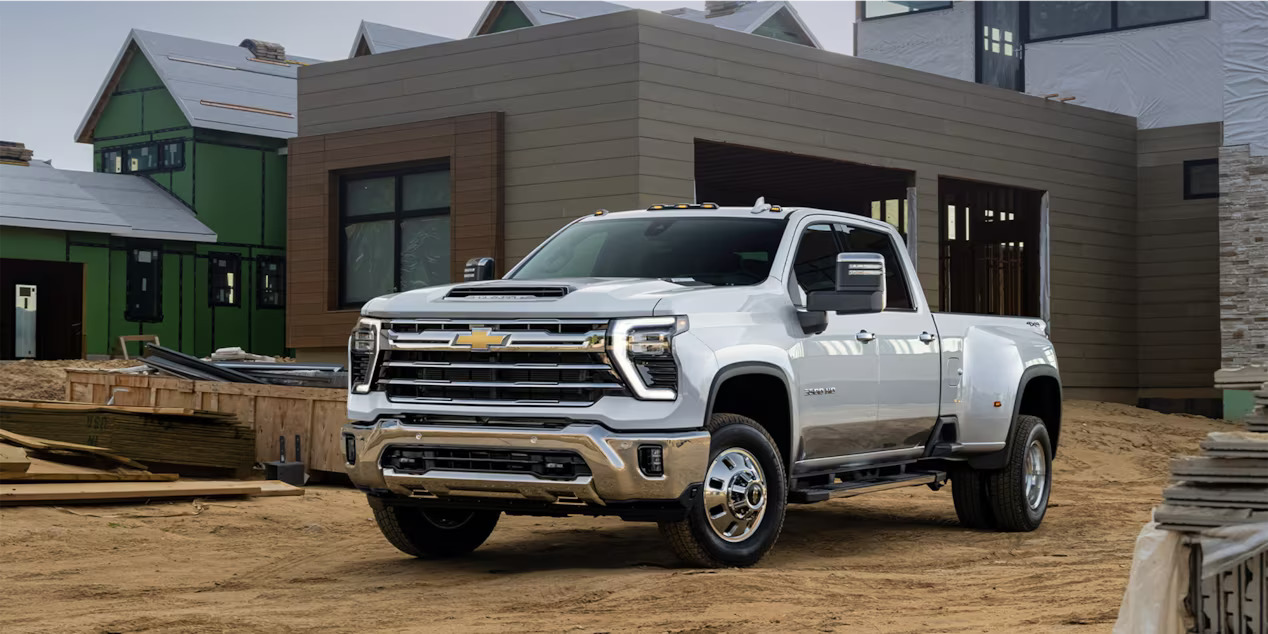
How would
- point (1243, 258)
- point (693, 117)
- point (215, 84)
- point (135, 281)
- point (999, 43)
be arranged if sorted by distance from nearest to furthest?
point (693, 117) → point (1243, 258) → point (999, 43) → point (135, 281) → point (215, 84)

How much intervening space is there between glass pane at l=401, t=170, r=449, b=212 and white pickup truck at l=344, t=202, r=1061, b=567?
A: 9350 millimetres

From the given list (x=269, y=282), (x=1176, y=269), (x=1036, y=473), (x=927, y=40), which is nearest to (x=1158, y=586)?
(x=1036, y=473)

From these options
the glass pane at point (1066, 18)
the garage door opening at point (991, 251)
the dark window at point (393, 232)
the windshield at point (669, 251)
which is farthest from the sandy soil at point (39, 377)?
the glass pane at point (1066, 18)

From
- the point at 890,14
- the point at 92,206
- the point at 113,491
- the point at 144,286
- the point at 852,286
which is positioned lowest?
the point at 113,491

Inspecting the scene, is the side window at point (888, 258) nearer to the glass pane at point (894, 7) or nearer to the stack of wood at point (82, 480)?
the stack of wood at point (82, 480)

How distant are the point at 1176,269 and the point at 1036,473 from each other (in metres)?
13.8

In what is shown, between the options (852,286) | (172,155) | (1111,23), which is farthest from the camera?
(172,155)

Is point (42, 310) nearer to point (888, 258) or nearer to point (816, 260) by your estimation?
point (888, 258)

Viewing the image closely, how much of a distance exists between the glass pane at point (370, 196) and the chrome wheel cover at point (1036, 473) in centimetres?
1056

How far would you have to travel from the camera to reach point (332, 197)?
2025 centimetres

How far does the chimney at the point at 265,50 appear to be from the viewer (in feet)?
122

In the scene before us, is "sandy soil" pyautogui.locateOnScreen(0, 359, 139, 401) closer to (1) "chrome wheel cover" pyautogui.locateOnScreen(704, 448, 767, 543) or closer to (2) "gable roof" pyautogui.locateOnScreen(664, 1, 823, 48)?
(1) "chrome wheel cover" pyautogui.locateOnScreen(704, 448, 767, 543)

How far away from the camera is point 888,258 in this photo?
34.0ft

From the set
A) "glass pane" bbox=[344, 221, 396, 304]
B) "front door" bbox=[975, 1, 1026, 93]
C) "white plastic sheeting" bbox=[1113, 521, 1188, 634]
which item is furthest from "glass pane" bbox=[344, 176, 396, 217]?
"white plastic sheeting" bbox=[1113, 521, 1188, 634]
